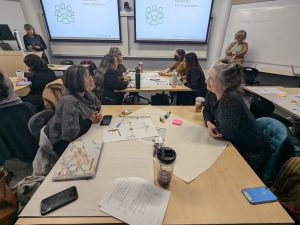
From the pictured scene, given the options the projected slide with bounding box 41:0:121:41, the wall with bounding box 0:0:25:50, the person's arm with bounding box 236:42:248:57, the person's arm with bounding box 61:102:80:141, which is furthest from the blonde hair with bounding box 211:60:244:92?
the wall with bounding box 0:0:25:50

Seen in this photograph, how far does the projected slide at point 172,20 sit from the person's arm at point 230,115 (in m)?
4.03

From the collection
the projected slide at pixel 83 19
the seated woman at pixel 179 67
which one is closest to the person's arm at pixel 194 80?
the seated woman at pixel 179 67

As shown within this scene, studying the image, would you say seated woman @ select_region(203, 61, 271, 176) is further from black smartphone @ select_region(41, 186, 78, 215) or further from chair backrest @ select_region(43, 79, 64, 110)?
chair backrest @ select_region(43, 79, 64, 110)

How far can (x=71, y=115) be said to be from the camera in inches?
54.6

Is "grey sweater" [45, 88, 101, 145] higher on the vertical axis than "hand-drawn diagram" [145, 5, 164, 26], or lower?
lower

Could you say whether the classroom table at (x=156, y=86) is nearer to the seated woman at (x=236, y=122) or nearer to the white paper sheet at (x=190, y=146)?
the white paper sheet at (x=190, y=146)

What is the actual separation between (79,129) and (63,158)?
0.32m

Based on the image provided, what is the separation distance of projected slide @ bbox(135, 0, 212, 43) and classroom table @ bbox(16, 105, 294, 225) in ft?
14.6

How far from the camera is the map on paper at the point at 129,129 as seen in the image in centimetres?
138

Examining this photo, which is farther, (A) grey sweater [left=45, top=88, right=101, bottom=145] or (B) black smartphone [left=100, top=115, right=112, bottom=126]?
(B) black smartphone [left=100, top=115, right=112, bottom=126]

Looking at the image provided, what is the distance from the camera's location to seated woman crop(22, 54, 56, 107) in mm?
2633

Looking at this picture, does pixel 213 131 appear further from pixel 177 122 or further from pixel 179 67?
pixel 179 67

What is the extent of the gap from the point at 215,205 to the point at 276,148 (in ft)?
2.36

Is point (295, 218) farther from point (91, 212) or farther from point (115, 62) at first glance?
point (115, 62)
